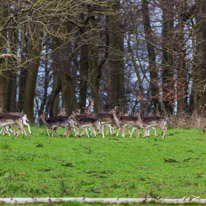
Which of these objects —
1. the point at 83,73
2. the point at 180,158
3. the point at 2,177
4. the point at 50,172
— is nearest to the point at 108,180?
the point at 50,172

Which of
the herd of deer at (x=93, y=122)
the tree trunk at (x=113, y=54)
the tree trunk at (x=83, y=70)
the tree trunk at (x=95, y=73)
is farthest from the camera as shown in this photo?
the tree trunk at (x=83, y=70)

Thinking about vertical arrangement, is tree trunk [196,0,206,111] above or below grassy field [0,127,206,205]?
above

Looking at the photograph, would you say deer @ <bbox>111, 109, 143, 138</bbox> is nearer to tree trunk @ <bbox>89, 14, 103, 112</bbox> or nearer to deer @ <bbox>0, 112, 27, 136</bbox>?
deer @ <bbox>0, 112, 27, 136</bbox>

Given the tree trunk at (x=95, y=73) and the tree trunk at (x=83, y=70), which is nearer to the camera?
the tree trunk at (x=95, y=73)

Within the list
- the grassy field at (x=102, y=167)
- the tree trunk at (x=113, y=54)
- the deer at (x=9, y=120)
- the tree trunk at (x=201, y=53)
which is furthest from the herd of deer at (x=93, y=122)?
the tree trunk at (x=201, y=53)

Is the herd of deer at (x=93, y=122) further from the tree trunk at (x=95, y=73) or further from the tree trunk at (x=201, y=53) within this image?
the tree trunk at (x=201, y=53)

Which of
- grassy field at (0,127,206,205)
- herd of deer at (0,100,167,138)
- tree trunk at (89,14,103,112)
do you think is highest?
tree trunk at (89,14,103,112)

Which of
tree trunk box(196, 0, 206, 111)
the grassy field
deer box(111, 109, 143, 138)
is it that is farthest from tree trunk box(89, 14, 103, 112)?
the grassy field

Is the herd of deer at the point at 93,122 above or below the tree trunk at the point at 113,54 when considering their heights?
below

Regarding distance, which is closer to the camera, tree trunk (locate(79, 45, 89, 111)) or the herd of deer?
the herd of deer

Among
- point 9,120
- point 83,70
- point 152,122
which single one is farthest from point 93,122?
point 83,70

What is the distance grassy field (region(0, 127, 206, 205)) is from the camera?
9820mm

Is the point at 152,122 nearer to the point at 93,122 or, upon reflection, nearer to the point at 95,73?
the point at 93,122

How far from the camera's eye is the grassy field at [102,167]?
9820 mm
